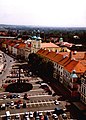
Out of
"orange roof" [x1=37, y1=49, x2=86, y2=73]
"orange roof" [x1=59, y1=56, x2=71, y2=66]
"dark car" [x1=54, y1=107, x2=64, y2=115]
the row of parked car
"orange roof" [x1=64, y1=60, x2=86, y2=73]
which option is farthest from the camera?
"orange roof" [x1=59, y1=56, x2=71, y2=66]

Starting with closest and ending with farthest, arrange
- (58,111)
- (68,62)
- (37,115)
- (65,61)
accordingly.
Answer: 1. (37,115)
2. (58,111)
3. (68,62)
4. (65,61)

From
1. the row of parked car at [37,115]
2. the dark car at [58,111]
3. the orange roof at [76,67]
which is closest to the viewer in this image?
the row of parked car at [37,115]

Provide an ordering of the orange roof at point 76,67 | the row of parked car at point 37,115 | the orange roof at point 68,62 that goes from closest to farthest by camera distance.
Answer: the row of parked car at point 37,115 < the orange roof at point 76,67 < the orange roof at point 68,62

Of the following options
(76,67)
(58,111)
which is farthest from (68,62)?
(58,111)

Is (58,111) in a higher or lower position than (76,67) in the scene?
lower

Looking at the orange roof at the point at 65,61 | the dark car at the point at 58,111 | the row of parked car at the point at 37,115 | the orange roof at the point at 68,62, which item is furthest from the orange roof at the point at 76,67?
the row of parked car at the point at 37,115

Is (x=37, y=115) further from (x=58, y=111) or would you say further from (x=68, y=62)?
(x=68, y=62)

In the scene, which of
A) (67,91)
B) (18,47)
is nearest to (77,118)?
(67,91)

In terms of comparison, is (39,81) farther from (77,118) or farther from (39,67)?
(77,118)

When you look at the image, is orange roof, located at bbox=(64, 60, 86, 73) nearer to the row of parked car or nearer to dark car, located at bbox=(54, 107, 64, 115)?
dark car, located at bbox=(54, 107, 64, 115)

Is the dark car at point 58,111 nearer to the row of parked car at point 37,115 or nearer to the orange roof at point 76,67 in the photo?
the row of parked car at point 37,115

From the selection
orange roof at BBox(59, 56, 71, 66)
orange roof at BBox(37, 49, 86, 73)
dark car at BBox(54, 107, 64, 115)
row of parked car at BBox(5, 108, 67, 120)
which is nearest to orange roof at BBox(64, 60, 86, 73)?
orange roof at BBox(37, 49, 86, 73)
